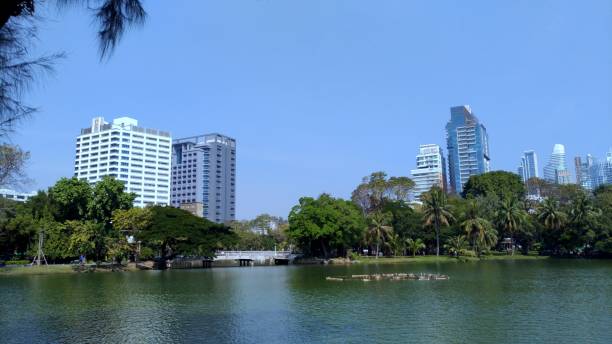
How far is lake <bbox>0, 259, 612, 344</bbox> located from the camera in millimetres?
15867

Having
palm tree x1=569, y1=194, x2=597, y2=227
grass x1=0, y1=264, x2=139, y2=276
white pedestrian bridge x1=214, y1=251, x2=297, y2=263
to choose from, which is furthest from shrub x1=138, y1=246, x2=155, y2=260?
palm tree x1=569, y1=194, x2=597, y2=227

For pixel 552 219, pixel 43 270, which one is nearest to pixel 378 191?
pixel 552 219

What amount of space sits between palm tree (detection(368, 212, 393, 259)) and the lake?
36803 mm

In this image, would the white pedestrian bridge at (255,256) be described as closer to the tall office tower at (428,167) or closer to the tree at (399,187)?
the tree at (399,187)

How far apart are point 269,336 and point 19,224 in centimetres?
4438

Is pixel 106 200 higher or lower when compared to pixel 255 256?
higher

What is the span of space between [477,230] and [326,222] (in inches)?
863

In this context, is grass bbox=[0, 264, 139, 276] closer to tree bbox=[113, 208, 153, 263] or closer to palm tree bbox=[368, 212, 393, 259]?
tree bbox=[113, 208, 153, 263]

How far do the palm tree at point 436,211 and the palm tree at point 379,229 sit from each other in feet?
19.6

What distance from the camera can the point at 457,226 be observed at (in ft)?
236

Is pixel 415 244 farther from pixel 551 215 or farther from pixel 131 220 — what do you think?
pixel 131 220

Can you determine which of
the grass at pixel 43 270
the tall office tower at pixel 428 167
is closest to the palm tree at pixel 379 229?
the grass at pixel 43 270

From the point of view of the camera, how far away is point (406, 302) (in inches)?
912

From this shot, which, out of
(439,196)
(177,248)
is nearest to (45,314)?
(177,248)
